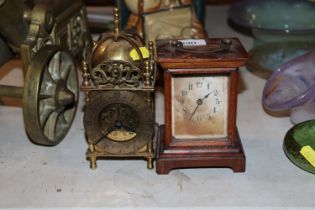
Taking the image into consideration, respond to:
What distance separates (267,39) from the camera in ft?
6.40

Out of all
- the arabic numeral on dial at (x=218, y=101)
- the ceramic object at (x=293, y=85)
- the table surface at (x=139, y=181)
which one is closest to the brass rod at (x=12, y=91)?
the table surface at (x=139, y=181)

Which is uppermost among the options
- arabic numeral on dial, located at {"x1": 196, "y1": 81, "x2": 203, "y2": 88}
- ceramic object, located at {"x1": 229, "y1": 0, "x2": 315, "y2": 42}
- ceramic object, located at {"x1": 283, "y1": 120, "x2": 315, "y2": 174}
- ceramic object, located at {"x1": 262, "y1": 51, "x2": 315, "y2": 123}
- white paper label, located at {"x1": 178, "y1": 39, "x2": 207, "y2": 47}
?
white paper label, located at {"x1": 178, "y1": 39, "x2": 207, "y2": 47}

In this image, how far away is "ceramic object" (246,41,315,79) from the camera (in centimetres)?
191

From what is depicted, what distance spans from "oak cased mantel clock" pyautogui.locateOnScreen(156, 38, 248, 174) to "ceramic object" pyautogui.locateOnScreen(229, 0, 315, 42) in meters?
0.53

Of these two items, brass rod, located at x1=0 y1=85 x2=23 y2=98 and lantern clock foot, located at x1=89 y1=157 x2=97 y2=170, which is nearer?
lantern clock foot, located at x1=89 y1=157 x2=97 y2=170

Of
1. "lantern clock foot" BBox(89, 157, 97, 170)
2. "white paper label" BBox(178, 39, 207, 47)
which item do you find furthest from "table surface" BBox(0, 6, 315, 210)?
"white paper label" BBox(178, 39, 207, 47)

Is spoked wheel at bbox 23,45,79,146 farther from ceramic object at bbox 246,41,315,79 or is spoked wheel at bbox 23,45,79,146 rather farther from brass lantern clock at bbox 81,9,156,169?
ceramic object at bbox 246,41,315,79

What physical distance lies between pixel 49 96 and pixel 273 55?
875 mm

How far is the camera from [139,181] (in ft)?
4.55

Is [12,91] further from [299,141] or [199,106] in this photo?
[299,141]

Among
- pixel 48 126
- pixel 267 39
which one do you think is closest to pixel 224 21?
pixel 267 39

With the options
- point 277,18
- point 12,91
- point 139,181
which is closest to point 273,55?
point 277,18

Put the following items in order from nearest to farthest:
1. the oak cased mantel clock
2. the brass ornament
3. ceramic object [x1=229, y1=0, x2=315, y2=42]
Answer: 1. the oak cased mantel clock
2. the brass ornament
3. ceramic object [x1=229, y1=0, x2=315, y2=42]

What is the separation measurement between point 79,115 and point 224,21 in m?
1.03
